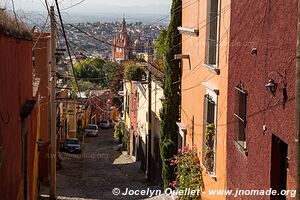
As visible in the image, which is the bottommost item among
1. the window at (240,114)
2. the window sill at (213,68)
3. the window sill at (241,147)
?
the window sill at (241,147)

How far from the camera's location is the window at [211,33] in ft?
36.3

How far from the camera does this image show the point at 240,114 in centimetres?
876

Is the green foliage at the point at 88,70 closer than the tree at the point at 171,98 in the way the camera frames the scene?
No

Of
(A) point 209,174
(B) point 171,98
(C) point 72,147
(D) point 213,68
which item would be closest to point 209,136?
(A) point 209,174

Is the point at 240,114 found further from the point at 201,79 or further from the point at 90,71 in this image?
the point at 90,71

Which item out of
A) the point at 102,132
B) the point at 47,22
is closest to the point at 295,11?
the point at 47,22

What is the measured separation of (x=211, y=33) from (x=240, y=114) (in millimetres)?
2966

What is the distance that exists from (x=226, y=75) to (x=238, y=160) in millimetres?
1649

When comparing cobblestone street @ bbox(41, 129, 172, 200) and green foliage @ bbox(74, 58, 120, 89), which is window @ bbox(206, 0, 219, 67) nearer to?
cobblestone street @ bbox(41, 129, 172, 200)

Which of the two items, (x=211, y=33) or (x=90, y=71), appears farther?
(x=90, y=71)

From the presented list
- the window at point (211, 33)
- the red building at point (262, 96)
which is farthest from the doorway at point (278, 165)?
the window at point (211, 33)

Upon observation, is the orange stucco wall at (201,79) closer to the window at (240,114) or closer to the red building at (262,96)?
the red building at (262,96)

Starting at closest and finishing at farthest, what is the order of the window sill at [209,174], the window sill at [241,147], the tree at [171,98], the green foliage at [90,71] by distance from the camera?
the window sill at [241,147], the window sill at [209,174], the tree at [171,98], the green foliage at [90,71]

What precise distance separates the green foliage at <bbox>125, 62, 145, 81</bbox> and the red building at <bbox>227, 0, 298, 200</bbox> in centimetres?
1881
